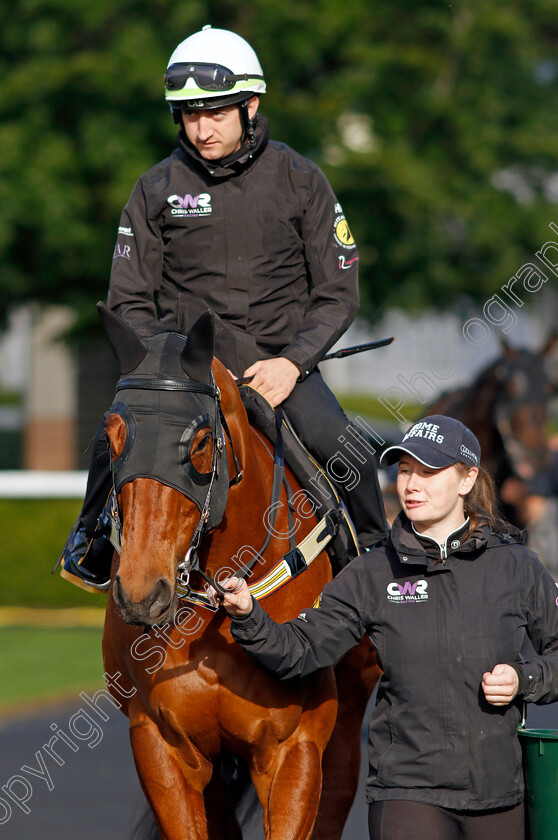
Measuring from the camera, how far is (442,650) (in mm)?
3607

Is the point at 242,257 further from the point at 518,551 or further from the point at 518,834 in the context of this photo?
the point at 518,834

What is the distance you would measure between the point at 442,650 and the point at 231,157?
1894 mm

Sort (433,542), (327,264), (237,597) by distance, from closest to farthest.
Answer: (237,597)
(433,542)
(327,264)

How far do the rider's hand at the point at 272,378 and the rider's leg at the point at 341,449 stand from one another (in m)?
0.16

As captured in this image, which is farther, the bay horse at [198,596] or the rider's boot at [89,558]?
the rider's boot at [89,558]

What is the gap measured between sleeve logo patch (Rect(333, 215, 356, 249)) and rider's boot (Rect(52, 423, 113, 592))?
1.18 meters

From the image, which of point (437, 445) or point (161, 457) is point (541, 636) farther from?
point (161, 457)

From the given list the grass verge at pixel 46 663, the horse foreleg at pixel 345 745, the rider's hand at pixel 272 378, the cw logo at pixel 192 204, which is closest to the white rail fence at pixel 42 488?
the grass verge at pixel 46 663

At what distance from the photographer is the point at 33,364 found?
890 inches

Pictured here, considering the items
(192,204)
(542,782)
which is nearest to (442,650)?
(542,782)

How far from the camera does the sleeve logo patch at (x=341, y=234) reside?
4.55 m

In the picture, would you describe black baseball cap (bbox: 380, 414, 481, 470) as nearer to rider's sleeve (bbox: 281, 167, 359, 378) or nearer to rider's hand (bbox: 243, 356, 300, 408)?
rider's hand (bbox: 243, 356, 300, 408)

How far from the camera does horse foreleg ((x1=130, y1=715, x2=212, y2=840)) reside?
3875 millimetres

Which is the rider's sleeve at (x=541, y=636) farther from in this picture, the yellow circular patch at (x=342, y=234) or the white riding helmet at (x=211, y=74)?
the white riding helmet at (x=211, y=74)
